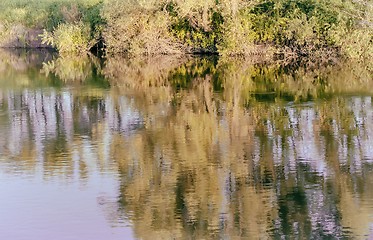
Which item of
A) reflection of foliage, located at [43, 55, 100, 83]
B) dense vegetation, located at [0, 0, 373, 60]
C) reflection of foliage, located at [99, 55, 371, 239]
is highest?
dense vegetation, located at [0, 0, 373, 60]

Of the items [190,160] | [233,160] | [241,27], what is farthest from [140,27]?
[233,160]

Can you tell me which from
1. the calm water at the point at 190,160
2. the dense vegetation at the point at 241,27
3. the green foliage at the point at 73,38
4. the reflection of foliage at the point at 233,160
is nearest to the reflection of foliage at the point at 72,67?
the green foliage at the point at 73,38

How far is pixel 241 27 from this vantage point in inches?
1345

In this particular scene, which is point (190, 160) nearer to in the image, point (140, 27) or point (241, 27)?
point (241, 27)

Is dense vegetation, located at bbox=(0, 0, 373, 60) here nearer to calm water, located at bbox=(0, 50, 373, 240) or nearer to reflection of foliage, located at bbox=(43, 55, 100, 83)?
reflection of foliage, located at bbox=(43, 55, 100, 83)

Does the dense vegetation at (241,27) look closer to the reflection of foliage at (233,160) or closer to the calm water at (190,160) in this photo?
the calm water at (190,160)

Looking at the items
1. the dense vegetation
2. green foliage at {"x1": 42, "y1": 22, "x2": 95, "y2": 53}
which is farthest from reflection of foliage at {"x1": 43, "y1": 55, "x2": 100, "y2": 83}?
the dense vegetation

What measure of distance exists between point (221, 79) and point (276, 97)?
501 cm

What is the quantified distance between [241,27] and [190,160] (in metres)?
22.3

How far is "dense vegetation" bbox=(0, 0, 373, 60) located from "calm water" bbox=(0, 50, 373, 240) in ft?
27.4

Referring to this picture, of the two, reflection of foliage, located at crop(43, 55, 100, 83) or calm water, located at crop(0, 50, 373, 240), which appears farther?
reflection of foliage, located at crop(43, 55, 100, 83)

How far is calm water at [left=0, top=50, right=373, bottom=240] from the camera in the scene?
362 inches

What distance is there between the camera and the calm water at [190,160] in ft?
30.1

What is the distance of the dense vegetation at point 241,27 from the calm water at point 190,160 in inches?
329
